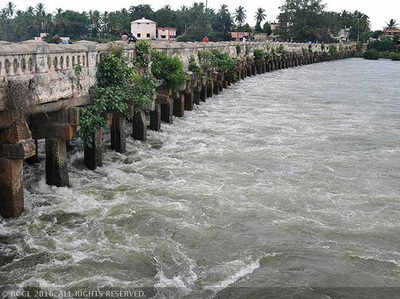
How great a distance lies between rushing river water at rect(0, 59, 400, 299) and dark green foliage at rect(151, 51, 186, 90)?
7.49ft

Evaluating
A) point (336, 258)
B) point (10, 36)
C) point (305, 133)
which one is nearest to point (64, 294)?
point (336, 258)

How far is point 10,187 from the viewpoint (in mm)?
11016

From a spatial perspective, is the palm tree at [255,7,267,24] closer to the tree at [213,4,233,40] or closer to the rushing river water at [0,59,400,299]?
the tree at [213,4,233,40]

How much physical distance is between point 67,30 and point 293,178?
105 m

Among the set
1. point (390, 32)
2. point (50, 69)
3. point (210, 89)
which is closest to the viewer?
point (50, 69)

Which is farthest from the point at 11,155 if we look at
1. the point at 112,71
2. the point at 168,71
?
the point at 168,71

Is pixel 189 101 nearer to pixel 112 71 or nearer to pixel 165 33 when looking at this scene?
pixel 112 71

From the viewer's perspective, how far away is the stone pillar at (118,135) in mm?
16875

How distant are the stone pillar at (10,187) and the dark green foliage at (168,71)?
1021 cm

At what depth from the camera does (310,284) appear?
367 inches

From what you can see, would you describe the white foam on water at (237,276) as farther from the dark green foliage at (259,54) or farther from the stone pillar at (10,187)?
the dark green foliage at (259,54)

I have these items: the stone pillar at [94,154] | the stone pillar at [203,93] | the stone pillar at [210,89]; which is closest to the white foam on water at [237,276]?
the stone pillar at [94,154]

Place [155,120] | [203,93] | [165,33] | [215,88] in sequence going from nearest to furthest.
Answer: [155,120], [203,93], [215,88], [165,33]

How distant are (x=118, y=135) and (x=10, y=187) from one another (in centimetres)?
638
